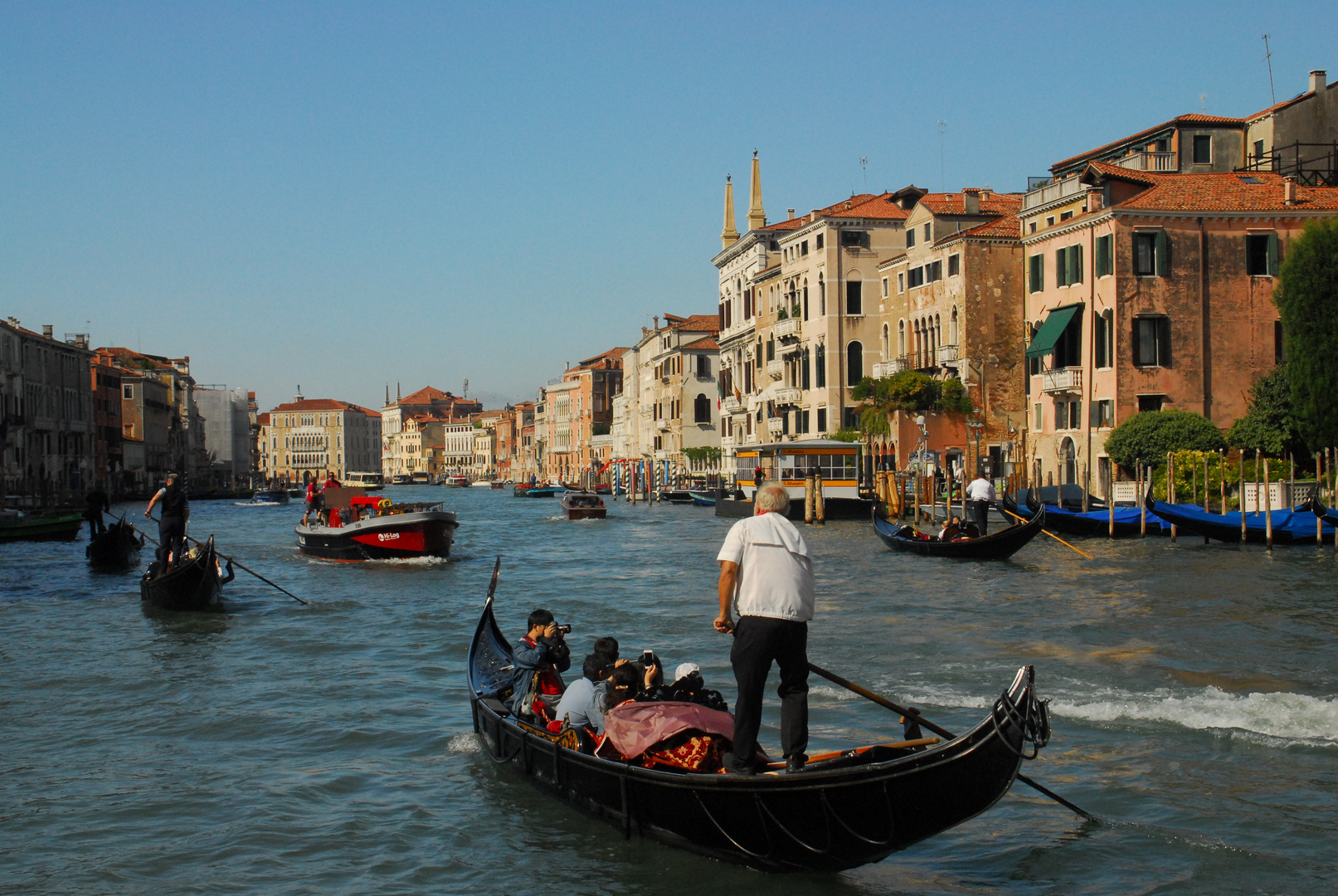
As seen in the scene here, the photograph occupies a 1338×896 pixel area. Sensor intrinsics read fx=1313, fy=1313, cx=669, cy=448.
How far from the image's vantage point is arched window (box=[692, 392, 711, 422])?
2201 inches

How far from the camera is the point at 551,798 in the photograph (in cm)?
590

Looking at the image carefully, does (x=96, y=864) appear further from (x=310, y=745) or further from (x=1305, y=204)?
(x=1305, y=204)

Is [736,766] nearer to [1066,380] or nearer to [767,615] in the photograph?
[767,615]

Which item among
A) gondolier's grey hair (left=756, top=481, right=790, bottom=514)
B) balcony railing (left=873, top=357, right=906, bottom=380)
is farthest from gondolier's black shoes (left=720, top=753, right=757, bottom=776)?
balcony railing (left=873, top=357, right=906, bottom=380)

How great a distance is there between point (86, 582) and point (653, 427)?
145 ft

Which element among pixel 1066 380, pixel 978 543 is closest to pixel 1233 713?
pixel 978 543

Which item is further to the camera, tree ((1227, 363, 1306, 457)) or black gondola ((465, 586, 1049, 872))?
tree ((1227, 363, 1306, 457))

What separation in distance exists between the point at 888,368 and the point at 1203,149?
9.65 meters

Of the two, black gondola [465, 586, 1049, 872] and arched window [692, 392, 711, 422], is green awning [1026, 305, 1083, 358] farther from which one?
arched window [692, 392, 711, 422]

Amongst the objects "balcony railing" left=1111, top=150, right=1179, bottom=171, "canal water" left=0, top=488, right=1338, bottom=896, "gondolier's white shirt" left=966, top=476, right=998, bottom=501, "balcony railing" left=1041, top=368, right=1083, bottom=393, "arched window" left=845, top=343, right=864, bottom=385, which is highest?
"balcony railing" left=1111, top=150, right=1179, bottom=171

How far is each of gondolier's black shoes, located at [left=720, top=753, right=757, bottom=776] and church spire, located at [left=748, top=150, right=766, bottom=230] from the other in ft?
144

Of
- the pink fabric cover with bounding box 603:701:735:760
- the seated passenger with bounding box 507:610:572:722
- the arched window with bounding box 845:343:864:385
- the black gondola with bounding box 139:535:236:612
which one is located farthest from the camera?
the arched window with bounding box 845:343:864:385

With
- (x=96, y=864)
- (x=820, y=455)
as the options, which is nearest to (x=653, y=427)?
(x=820, y=455)

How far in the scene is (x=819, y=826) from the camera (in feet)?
14.6
